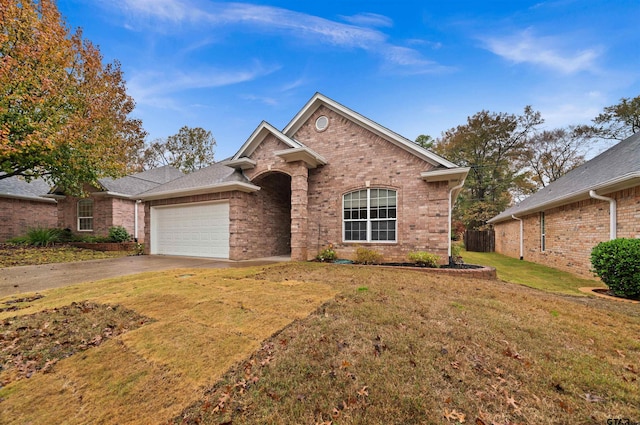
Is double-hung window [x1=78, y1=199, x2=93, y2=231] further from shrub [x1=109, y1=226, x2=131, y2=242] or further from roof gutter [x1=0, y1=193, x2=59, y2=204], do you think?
shrub [x1=109, y1=226, x2=131, y2=242]

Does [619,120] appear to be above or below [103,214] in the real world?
above

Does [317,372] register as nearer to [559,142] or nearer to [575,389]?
[575,389]

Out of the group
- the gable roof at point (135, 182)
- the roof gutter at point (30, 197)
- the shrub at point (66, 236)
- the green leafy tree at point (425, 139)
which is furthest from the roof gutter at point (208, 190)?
the green leafy tree at point (425, 139)

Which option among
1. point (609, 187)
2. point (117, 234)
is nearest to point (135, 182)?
point (117, 234)

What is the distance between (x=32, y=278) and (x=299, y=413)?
8.60 metres

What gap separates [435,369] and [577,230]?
10.4 meters

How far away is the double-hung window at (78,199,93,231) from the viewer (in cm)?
1533

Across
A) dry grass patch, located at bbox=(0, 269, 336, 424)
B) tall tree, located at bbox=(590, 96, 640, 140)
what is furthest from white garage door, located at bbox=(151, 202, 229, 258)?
tall tree, located at bbox=(590, 96, 640, 140)

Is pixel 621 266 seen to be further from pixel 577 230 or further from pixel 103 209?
pixel 103 209

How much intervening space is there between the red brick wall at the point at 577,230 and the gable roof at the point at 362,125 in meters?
4.56

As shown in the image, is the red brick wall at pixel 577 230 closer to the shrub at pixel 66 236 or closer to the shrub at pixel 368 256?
the shrub at pixel 368 256

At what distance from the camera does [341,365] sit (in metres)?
2.62

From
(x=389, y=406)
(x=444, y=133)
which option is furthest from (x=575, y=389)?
(x=444, y=133)

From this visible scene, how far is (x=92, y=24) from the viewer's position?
42.7ft
